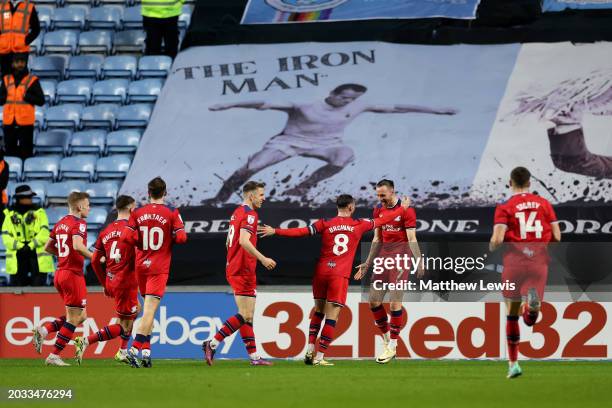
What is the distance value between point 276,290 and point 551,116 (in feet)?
18.9

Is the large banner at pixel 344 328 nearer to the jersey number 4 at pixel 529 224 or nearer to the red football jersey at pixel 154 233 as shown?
the red football jersey at pixel 154 233

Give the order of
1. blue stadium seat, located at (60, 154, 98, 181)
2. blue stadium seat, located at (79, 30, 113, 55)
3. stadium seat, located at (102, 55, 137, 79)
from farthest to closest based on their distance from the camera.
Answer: blue stadium seat, located at (79, 30, 113, 55) < stadium seat, located at (102, 55, 137, 79) < blue stadium seat, located at (60, 154, 98, 181)

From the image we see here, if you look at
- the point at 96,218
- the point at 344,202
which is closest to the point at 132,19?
the point at 96,218

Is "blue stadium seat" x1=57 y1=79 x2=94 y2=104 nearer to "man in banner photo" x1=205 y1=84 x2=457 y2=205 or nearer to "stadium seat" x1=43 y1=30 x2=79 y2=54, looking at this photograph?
"stadium seat" x1=43 y1=30 x2=79 y2=54

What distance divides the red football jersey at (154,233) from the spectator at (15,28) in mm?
8933

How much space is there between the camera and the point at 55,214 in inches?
760

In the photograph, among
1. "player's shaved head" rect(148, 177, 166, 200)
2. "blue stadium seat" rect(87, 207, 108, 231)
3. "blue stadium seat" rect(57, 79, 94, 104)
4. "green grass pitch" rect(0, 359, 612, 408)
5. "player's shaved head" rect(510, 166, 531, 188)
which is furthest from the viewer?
"blue stadium seat" rect(57, 79, 94, 104)

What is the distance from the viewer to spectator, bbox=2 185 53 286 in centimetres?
1759

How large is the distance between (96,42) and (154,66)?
A: 5.01 feet

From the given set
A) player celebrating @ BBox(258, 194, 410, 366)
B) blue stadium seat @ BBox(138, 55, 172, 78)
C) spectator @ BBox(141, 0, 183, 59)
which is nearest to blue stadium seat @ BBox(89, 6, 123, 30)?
spectator @ BBox(141, 0, 183, 59)

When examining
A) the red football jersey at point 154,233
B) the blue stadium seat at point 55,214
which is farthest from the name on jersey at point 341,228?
the blue stadium seat at point 55,214

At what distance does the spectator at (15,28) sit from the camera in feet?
70.3

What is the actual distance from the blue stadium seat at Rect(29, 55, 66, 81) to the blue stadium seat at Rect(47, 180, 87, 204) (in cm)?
324

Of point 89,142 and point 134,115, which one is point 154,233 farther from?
point 134,115
